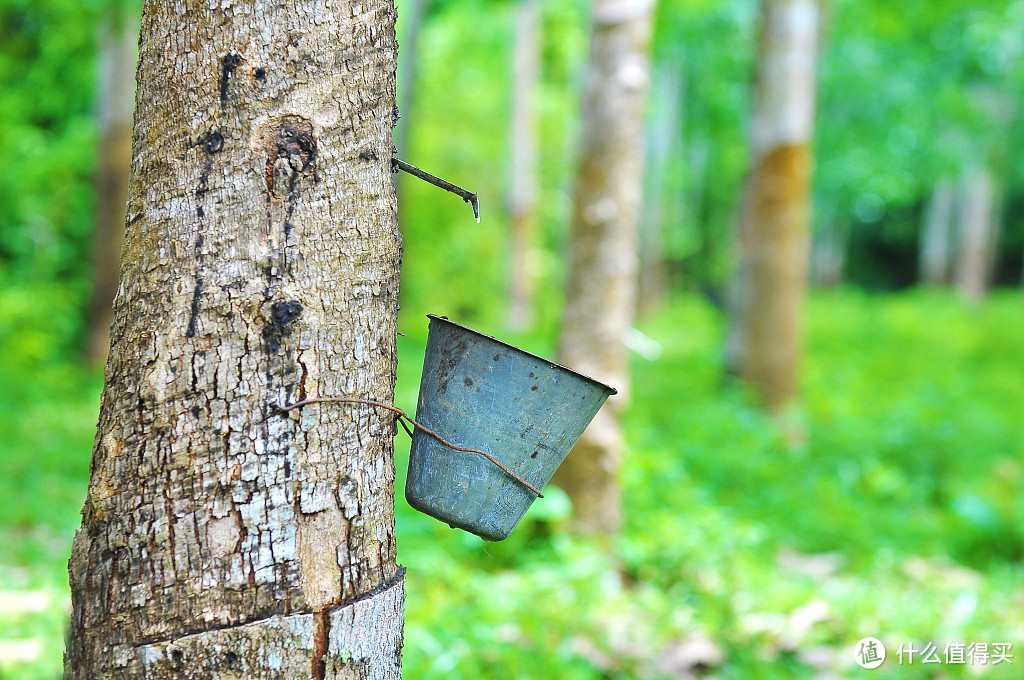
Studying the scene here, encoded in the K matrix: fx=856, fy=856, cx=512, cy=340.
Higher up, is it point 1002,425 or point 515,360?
point 1002,425

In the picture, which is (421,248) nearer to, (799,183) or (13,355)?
(13,355)

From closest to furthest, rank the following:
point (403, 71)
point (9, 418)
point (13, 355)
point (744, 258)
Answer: point (9, 418) < point (744, 258) < point (13, 355) < point (403, 71)

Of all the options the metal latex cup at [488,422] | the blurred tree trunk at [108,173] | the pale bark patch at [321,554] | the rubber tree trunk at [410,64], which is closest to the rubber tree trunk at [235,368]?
the pale bark patch at [321,554]

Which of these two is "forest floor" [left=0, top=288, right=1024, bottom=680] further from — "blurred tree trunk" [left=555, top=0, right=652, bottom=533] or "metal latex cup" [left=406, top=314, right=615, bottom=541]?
"metal latex cup" [left=406, top=314, right=615, bottom=541]

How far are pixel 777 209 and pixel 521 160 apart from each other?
24.8ft

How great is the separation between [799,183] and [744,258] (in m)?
0.77

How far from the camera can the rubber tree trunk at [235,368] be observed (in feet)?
4.42

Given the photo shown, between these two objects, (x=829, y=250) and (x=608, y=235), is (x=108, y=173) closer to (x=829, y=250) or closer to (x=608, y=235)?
(x=608, y=235)

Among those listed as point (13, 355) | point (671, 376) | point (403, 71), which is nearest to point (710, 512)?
point (671, 376)

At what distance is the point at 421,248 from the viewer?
1634 centimetres

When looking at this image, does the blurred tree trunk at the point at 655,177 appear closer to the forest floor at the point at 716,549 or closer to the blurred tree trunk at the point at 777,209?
the forest floor at the point at 716,549

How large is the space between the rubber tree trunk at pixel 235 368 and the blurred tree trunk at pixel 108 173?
6.75 metres

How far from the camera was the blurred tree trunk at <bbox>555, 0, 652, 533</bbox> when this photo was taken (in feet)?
13.4

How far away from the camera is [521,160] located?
1377cm
